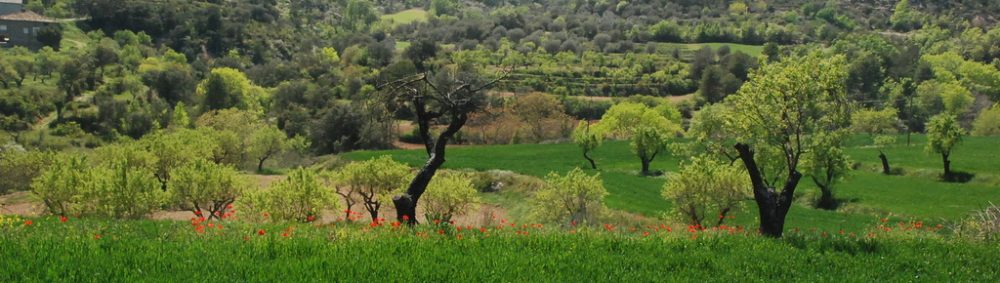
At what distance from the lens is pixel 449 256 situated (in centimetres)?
1191

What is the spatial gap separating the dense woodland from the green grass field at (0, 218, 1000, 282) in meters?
3.38

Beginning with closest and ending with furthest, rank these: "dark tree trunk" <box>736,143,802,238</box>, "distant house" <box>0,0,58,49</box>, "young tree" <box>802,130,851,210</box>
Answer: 1. "dark tree trunk" <box>736,143,802,238</box>
2. "young tree" <box>802,130,851,210</box>
3. "distant house" <box>0,0,58,49</box>

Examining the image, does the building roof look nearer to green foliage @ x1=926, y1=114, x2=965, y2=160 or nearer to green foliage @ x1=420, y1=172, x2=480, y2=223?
green foliage @ x1=420, y1=172, x2=480, y2=223

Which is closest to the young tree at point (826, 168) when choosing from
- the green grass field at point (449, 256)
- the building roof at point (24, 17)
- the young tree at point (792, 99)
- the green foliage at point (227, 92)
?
the young tree at point (792, 99)

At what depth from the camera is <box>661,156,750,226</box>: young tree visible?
31047mm

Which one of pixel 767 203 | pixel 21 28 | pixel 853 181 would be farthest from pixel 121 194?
pixel 21 28

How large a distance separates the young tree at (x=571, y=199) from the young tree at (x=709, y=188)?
130 inches

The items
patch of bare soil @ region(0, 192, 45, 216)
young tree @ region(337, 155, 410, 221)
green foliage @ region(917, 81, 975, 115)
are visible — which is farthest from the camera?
green foliage @ region(917, 81, 975, 115)

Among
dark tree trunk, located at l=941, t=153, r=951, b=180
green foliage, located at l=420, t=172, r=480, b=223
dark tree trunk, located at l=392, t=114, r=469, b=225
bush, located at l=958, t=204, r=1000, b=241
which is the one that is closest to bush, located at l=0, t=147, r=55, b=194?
green foliage, located at l=420, t=172, r=480, b=223

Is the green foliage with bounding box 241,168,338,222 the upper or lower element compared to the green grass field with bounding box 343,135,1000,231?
upper

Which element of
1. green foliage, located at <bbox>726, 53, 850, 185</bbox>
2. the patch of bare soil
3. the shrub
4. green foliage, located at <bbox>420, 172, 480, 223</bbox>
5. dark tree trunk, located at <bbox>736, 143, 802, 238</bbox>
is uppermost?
green foliage, located at <bbox>726, 53, 850, 185</bbox>

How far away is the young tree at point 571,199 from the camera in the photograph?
108ft

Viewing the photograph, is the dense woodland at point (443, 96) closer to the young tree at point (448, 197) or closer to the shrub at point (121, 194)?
A: the shrub at point (121, 194)

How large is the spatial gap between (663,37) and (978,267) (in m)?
188
